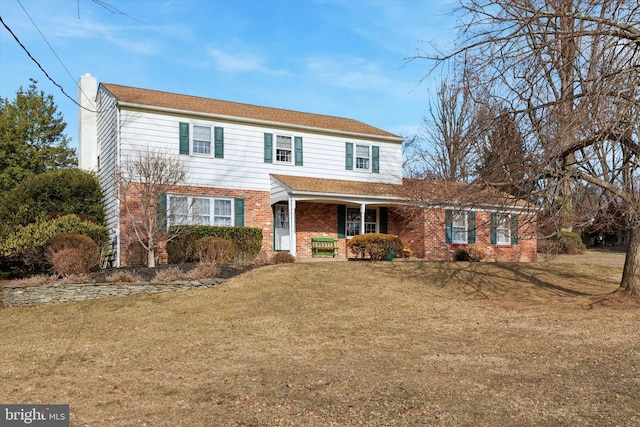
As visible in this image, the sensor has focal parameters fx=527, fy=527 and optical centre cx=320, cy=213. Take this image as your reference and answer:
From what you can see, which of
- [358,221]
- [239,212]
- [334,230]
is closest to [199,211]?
[239,212]

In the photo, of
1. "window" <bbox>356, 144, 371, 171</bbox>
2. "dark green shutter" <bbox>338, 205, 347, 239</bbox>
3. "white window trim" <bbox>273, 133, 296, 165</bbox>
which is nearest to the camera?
"white window trim" <bbox>273, 133, 296, 165</bbox>

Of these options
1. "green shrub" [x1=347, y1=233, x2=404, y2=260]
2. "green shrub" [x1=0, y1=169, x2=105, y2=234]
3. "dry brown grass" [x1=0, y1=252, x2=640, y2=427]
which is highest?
"green shrub" [x1=0, y1=169, x2=105, y2=234]

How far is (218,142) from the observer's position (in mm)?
19656

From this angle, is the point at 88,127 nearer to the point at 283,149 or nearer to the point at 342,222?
the point at 283,149

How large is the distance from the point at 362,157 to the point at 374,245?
207 inches

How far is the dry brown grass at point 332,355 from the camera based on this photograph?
5.52m

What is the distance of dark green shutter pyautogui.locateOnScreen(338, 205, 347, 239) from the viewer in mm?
21656

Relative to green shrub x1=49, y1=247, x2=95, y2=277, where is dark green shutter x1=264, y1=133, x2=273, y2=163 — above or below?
above

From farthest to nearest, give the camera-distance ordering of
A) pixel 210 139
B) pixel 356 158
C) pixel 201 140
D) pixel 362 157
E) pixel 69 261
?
pixel 362 157 → pixel 356 158 → pixel 210 139 → pixel 201 140 → pixel 69 261

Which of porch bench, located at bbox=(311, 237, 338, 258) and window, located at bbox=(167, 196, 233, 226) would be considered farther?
porch bench, located at bbox=(311, 237, 338, 258)

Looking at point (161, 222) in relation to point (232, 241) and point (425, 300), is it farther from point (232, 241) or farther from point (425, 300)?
point (425, 300)

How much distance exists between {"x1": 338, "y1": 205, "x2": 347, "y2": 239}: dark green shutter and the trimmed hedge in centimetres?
432

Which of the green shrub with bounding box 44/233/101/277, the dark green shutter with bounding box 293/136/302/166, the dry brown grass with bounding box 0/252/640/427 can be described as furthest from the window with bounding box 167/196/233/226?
the dry brown grass with bounding box 0/252/640/427

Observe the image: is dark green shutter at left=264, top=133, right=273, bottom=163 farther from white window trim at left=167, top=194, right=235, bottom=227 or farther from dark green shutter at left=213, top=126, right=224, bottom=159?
white window trim at left=167, top=194, right=235, bottom=227
